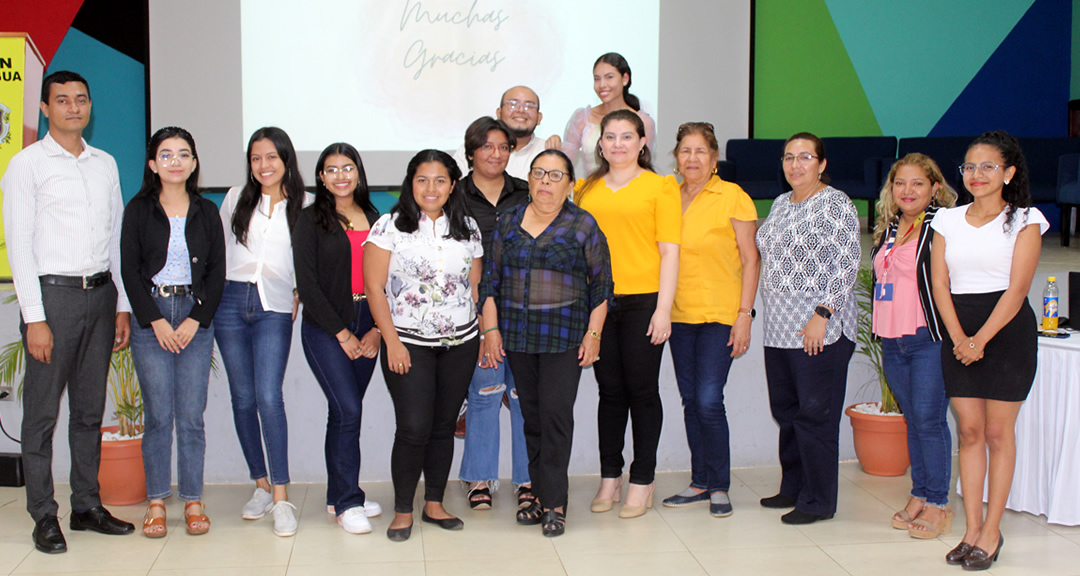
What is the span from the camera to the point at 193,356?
3.06 meters

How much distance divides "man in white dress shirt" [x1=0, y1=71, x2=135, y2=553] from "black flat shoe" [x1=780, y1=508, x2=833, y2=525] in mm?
2559

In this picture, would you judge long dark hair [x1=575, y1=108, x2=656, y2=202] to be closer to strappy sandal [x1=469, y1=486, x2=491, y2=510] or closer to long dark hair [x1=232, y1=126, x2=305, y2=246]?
long dark hair [x1=232, y1=126, x2=305, y2=246]

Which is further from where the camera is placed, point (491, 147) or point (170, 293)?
point (491, 147)

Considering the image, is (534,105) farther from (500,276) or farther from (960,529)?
(960,529)

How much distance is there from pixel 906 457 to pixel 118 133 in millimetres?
6095

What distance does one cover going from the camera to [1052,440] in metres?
3.35

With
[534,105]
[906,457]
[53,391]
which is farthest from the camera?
[906,457]

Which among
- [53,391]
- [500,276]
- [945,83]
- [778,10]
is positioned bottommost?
[53,391]

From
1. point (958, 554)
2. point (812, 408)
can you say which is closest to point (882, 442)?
point (812, 408)

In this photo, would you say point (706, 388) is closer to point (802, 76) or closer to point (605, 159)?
point (605, 159)

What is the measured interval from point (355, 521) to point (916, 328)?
84.3 inches

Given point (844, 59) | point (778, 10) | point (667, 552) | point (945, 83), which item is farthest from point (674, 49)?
point (667, 552)

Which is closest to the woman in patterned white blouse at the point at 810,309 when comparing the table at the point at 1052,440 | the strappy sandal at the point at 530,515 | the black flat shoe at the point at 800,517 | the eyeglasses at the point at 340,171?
the black flat shoe at the point at 800,517

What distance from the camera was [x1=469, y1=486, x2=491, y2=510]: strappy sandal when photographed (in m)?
3.46
